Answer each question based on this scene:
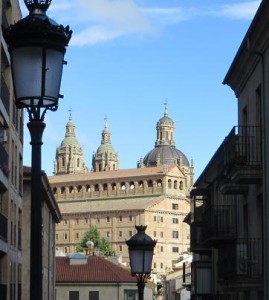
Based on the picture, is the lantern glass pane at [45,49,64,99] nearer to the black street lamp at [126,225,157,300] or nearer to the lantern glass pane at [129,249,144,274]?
the black street lamp at [126,225,157,300]

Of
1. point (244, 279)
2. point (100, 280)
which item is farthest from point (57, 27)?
point (100, 280)

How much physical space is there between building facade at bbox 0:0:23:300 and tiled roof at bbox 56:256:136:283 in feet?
108

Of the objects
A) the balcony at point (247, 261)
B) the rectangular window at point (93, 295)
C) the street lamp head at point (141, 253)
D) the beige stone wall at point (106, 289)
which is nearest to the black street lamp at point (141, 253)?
the street lamp head at point (141, 253)

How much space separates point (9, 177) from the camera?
119 ft

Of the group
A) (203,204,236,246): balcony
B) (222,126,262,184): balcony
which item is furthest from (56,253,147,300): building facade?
(222,126,262,184): balcony

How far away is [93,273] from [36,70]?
68.3 metres

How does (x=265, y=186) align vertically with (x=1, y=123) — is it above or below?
below

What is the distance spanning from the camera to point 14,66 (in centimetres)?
805

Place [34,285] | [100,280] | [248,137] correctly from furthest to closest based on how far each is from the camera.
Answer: [100,280], [248,137], [34,285]

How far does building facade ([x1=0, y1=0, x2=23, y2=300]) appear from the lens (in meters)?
33.2

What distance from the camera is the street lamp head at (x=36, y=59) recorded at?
26.1 feet

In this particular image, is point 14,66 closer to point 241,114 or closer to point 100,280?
point 241,114

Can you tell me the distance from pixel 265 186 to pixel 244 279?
2574 mm

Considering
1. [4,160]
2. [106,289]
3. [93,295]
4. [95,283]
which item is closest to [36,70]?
[4,160]
